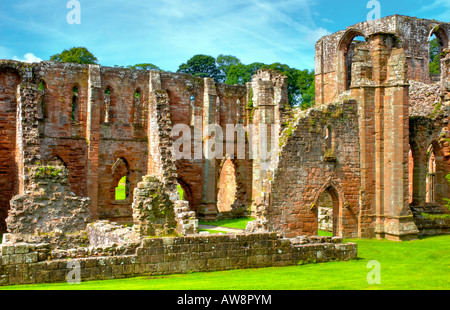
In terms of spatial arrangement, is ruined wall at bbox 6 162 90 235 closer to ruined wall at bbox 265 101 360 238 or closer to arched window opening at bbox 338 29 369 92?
ruined wall at bbox 265 101 360 238

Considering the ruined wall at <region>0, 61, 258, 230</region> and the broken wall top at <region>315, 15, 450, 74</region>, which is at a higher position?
the broken wall top at <region>315, 15, 450, 74</region>

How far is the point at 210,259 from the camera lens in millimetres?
11898

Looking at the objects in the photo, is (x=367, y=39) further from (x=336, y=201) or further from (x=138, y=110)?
(x=138, y=110)

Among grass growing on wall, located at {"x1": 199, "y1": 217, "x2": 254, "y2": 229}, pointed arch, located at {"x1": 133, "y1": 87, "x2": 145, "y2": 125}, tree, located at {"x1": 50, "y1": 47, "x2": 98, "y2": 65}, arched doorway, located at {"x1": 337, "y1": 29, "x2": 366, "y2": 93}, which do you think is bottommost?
grass growing on wall, located at {"x1": 199, "y1": 217, "x2": 254, "y2": 229}

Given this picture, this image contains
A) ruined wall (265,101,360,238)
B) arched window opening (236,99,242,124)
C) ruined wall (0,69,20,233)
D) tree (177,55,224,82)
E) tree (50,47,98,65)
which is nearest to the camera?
ruined wall (265,101,360,238)

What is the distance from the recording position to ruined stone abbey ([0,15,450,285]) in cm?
1261

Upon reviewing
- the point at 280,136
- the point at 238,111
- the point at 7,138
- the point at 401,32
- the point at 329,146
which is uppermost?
the point at 401,32

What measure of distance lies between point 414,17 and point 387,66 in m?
12.1

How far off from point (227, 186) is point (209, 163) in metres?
3.75

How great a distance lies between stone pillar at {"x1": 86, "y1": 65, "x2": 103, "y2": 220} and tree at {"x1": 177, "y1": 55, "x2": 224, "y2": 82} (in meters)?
41.6

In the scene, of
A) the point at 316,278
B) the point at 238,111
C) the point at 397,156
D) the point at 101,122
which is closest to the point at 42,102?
the point at 101,122

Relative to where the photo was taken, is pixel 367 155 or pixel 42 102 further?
pixel 42 102

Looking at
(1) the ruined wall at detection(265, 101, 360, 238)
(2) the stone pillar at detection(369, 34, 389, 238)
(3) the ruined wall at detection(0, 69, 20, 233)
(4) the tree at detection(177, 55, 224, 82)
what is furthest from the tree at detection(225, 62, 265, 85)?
(1) the ruined wall at detection(265, 101, 360, 238)

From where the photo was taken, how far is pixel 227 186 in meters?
31.1
